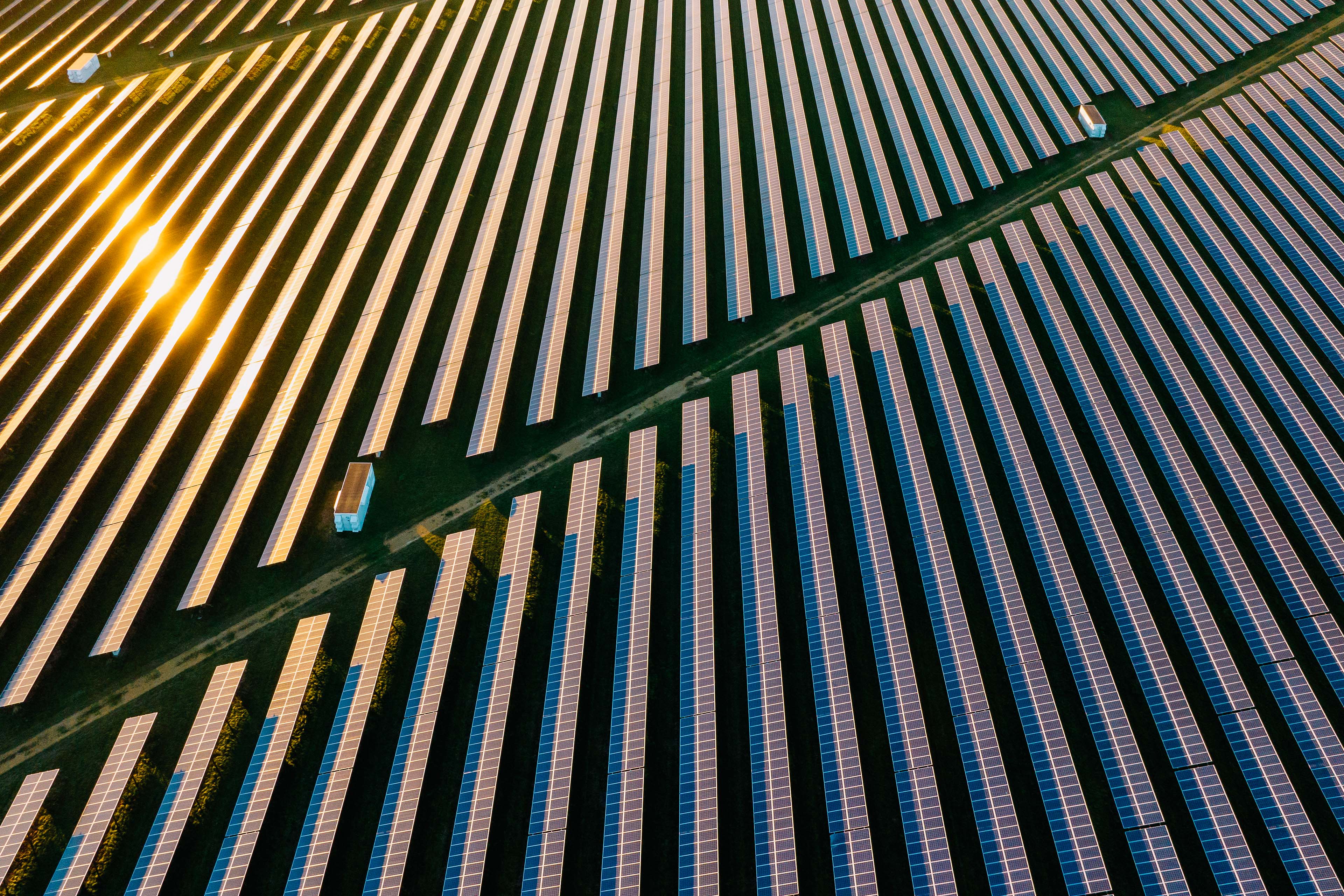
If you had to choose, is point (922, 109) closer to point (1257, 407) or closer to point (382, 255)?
point (1257, 407)

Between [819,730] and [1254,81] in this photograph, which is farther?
[1254,81]

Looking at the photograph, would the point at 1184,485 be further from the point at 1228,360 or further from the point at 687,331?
the point at 687,331

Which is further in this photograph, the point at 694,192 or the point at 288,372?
the point at 694,192

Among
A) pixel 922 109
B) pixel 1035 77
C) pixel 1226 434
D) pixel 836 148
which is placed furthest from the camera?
pixel 1035 77

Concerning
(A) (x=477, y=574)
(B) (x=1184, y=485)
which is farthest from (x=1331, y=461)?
(A) (x=477, y=574)

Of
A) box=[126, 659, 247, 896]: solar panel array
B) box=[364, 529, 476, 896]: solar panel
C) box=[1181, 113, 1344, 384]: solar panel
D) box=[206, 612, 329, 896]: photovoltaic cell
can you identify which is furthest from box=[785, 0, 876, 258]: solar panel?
box=[126, 659, 247, 896]: solar panel array

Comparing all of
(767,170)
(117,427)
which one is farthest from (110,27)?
(767,170)
